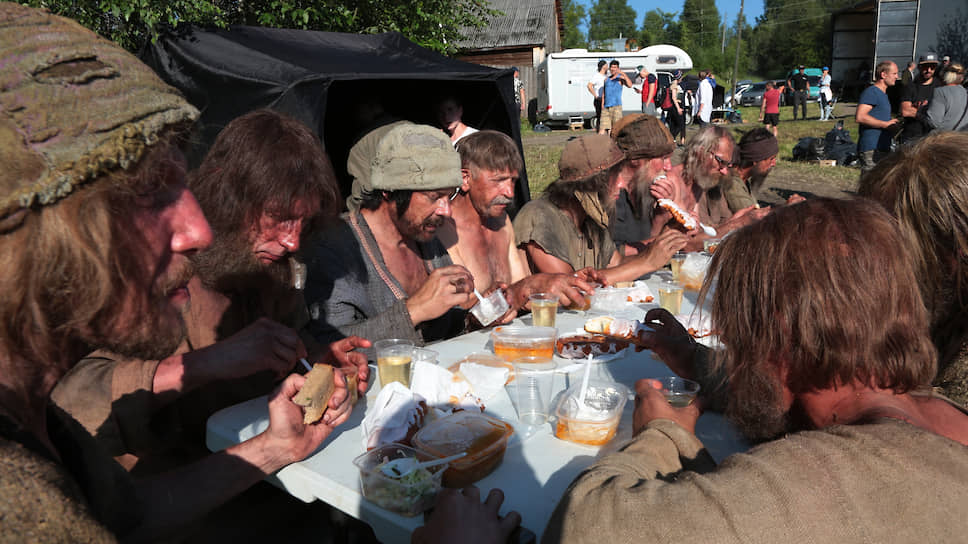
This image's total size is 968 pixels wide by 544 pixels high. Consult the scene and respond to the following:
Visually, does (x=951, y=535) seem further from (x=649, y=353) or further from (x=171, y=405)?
(x=171, y=405)

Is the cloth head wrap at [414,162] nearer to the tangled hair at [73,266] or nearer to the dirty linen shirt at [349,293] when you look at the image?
the dirty linen shirt at [349,293]

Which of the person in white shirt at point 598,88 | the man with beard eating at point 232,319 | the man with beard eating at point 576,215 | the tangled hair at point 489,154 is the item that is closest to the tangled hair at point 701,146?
the man with beard eating at point 576,215

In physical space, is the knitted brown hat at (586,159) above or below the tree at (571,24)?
below

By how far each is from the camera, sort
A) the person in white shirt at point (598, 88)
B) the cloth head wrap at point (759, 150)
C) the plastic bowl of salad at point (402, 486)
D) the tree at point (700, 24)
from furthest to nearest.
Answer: the tree at point (700, 24), the person in white shirt at point (598, 88), the cloth head wrap at point (759, 150), the plastic bowl of salad at point (402, 486)

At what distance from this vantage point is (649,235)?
18.4ft

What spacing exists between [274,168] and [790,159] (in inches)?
623

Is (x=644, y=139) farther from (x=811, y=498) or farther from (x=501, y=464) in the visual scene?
(x=811, y=498)

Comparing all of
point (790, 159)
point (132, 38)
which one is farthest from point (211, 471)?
point (790, 159)

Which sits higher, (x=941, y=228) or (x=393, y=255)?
(x=941, y=228)

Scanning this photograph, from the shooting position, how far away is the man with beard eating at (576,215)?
414 cm

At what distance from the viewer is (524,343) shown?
249cm

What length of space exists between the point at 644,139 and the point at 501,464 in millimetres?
4055

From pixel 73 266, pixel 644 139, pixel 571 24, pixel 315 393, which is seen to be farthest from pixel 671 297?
pixel 571 24

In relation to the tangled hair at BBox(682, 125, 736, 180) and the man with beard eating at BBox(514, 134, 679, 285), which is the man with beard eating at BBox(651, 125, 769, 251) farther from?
the man with beard eating at BBox(514, 134, 679, 285)
